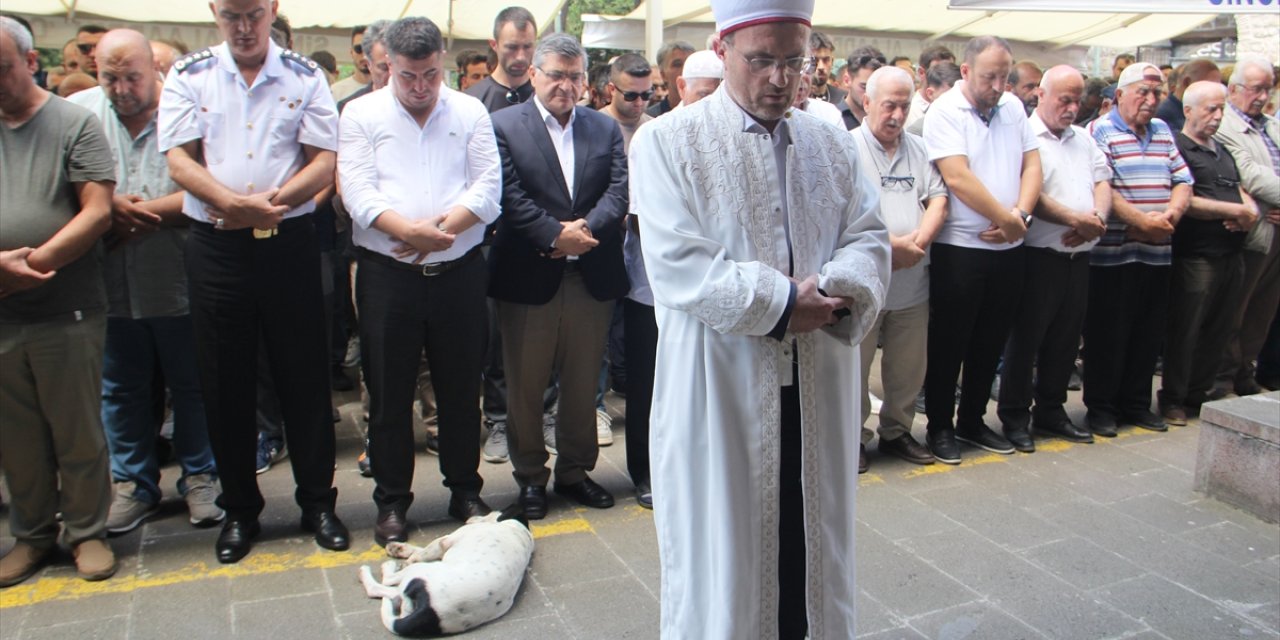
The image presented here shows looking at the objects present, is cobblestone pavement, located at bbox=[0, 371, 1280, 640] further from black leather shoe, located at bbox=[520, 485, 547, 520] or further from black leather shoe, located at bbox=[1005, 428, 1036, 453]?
black leather shoe, located at bbox=[1005, 428, 1036, 453]

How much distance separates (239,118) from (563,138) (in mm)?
1386

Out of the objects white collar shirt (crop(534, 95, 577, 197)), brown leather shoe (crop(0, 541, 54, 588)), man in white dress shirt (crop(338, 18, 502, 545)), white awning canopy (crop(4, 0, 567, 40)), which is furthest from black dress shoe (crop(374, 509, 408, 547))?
white awning canopy (crop(4, 0, 567, 40))

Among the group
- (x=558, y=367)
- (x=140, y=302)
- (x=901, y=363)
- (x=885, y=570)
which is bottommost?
(x=885, y=570)

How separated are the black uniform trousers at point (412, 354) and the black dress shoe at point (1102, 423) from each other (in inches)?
152

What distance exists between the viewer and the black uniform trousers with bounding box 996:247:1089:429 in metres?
5.67

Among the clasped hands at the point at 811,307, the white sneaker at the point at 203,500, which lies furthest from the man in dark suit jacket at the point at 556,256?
the clasped hands at the point at 811,307

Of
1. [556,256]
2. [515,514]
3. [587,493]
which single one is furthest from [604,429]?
[556,256]

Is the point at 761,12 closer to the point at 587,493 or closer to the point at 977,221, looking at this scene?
the point at 587,493

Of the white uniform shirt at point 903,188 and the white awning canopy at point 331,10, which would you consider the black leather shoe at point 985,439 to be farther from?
the white awning canopy at point 331,10

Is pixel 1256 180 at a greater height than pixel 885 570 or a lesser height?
greater

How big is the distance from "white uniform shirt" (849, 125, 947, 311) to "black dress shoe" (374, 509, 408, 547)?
2.68 metres

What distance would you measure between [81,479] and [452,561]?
5.05ft

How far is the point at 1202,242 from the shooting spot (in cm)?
623

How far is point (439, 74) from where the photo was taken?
4176mm
